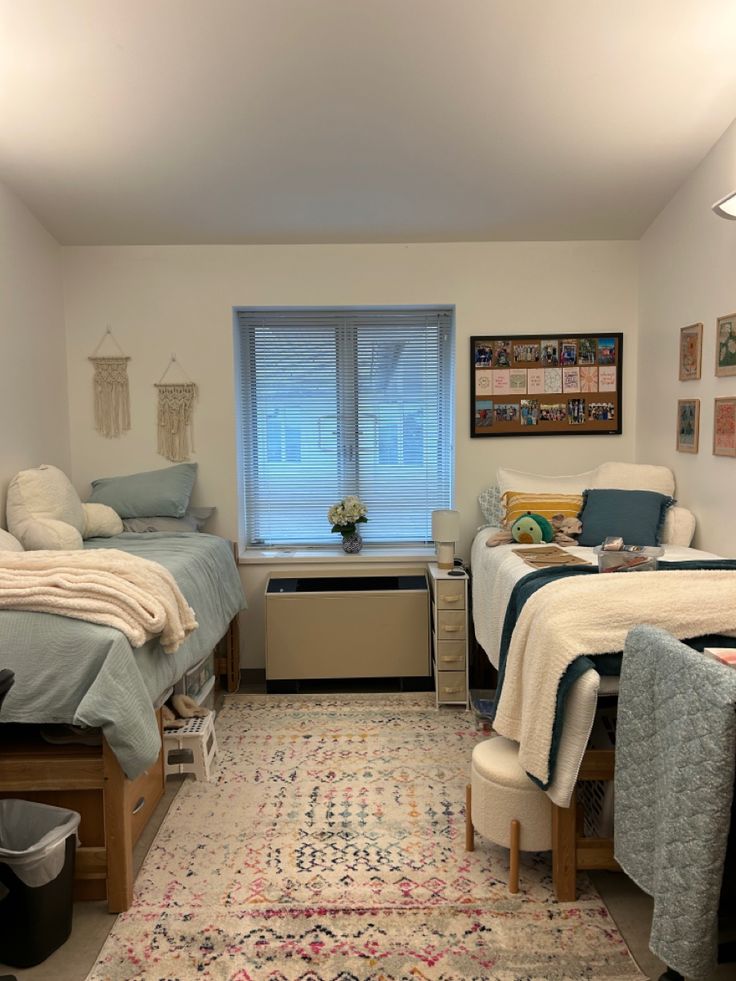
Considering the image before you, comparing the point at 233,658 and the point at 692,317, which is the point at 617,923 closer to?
the point at 233,658

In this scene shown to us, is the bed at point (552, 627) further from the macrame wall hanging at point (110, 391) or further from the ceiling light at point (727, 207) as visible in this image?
the macrame wall hanging at point (110, 391)

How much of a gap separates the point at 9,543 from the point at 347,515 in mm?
Result: 1781

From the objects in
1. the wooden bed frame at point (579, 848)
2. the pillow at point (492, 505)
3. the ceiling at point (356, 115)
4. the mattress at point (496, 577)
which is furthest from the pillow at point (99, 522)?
the wooden bed frame at point (579, 848)

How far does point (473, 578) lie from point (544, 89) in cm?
221

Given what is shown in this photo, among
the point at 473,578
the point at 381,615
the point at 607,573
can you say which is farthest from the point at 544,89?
the point at 381,615

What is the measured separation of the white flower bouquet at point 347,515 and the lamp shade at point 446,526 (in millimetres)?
477

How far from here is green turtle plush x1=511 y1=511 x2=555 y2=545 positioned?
11.0ft

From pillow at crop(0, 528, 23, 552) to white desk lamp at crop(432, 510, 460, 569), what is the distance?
2.00m

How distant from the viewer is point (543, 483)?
3.83 metres

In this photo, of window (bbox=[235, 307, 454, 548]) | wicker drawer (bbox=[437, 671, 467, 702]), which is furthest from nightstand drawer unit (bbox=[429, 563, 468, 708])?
window (bbox=[235, 307, 454, 548])

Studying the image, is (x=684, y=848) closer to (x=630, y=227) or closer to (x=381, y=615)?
(x=381, y=615)

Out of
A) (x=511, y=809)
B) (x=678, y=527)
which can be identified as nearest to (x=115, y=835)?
(x=511, y=809)

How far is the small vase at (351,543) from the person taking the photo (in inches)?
160

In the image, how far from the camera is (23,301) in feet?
11.2
